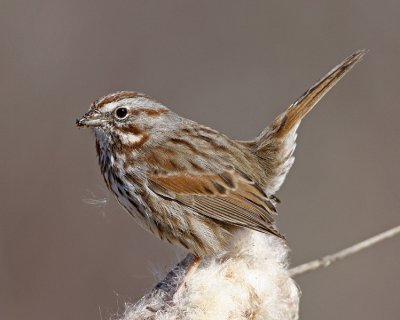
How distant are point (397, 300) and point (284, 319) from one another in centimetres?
345

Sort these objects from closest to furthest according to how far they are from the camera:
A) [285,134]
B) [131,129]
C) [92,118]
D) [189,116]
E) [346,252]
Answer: [346,252], [92,118], [131,129], [285,134], [189,116]

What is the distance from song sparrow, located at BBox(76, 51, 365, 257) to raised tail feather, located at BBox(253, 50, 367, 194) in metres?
0.19

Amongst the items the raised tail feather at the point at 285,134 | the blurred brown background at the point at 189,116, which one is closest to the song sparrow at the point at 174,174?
the raised tail feather at the point at 285,134

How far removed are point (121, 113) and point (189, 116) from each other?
126 inches

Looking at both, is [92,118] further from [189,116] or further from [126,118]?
[189,116]

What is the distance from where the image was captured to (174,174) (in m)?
4.62

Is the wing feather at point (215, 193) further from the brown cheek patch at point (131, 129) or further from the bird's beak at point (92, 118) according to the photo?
the bird's beak at point (92, 118)

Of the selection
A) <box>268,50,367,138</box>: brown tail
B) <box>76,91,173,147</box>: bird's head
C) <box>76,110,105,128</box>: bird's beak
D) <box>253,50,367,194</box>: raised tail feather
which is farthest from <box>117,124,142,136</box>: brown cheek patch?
<box>268,50,367,138</box>: brown tail

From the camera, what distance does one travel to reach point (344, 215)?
7.29 metres

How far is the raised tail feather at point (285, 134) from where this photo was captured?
4.91 meters

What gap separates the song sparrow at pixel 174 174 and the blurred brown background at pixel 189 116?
2055mm

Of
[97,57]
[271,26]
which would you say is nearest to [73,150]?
[97,57]

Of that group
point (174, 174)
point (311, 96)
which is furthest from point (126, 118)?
point (311, 96)

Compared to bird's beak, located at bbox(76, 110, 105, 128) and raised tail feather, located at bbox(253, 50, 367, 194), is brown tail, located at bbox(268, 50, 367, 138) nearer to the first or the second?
raised tail feather, located at bbox(253, 50, 367, 194)
